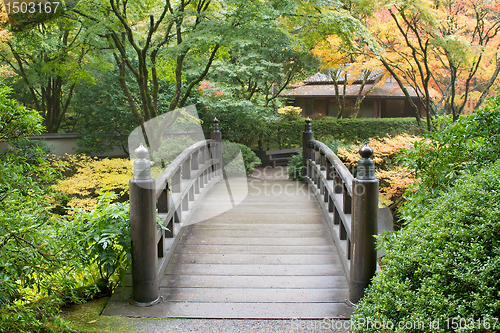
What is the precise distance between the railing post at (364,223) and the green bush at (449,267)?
675mm

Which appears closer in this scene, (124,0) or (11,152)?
(11,152)

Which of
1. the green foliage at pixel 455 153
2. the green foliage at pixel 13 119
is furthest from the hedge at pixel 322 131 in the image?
the green foliage at pixel 13 119

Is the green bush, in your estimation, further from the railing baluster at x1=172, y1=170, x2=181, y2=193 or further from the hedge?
the hedge

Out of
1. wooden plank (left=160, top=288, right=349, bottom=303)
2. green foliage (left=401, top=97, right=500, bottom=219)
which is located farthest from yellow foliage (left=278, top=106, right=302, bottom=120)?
green foliage (left=401, top=97, right=500, bottom=219)

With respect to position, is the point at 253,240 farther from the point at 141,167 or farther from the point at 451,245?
the point at 451,245

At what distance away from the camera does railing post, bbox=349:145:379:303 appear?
3.16m

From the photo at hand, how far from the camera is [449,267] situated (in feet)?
6.61

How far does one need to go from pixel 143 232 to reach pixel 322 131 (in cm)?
1237

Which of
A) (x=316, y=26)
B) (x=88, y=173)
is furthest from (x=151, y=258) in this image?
(x=316, y=26)

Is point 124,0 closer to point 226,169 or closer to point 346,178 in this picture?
point 226,169

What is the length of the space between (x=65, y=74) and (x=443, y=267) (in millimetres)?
11663

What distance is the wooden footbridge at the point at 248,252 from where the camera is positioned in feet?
10.5

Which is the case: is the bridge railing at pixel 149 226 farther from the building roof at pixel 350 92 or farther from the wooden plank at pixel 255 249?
the building roof at pixel 350 92

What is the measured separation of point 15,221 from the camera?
213 cm
